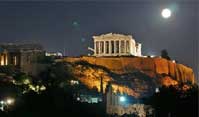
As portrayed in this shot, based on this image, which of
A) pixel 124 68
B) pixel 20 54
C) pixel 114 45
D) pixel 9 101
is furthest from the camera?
pixel 114 45

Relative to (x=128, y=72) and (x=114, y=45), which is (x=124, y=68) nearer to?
(x=128, y=72)

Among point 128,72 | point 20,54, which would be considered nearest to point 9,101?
point 20,54

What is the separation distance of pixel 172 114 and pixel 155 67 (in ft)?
31.1

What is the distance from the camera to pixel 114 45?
1698cm

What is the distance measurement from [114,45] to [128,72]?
4.28 feet

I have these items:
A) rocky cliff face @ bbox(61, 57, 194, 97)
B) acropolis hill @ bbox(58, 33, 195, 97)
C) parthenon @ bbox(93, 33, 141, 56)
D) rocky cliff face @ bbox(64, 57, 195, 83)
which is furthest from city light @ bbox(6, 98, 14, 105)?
parthenon @ bbox(93, 33, 141, 56)

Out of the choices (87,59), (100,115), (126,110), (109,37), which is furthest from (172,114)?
(109,37)

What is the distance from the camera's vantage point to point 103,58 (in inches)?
633

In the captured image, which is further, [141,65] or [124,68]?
[141,65]

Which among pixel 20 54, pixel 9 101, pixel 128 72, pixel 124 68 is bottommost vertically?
pixel 9 101

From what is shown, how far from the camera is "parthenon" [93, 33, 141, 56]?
16.8 meters

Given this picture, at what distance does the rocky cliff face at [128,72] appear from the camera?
49.8 feet

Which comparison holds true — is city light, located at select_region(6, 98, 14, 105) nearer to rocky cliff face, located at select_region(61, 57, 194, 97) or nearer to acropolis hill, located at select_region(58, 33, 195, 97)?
acropolis hill, located at select_region(58, 33, 195, 97)

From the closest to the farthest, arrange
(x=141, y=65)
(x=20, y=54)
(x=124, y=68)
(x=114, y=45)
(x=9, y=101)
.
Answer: (x=9, y=101)
(x=20, y=54)
(x=124, y=68)
(x=141, y=65)
(x=114, y=45)
